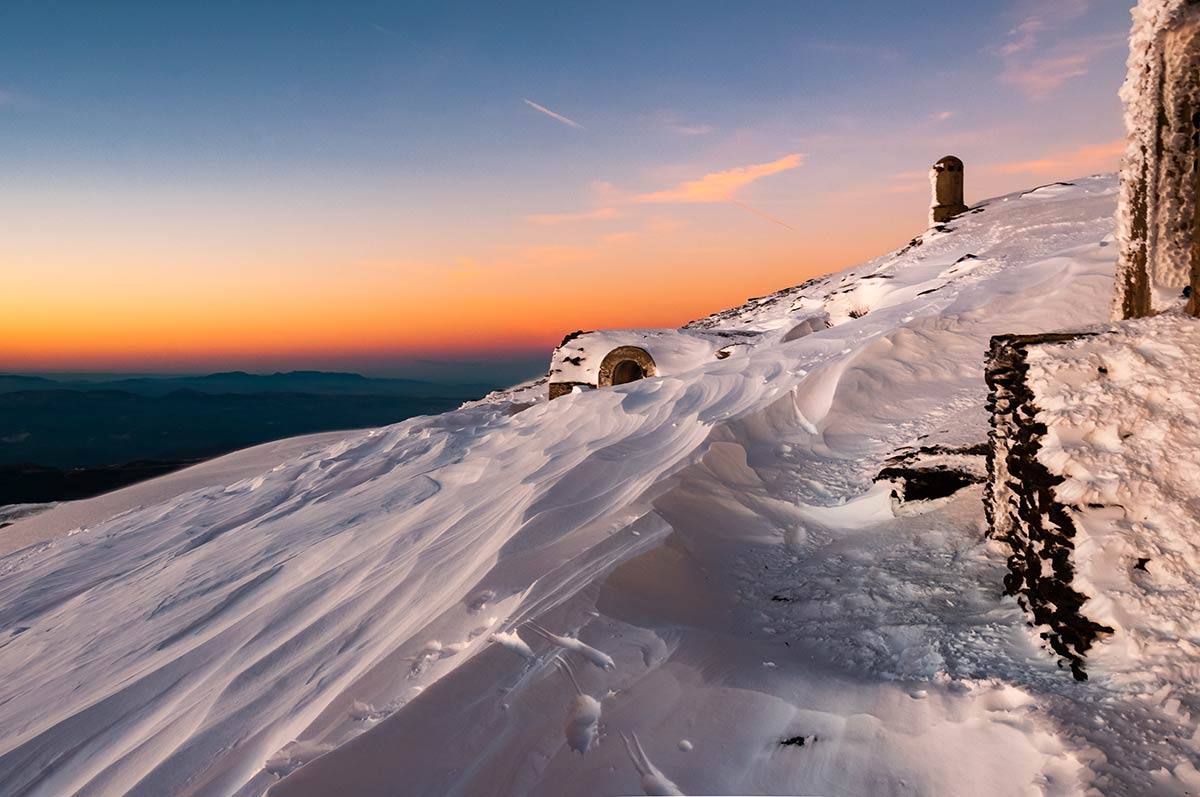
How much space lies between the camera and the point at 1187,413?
2588 mm

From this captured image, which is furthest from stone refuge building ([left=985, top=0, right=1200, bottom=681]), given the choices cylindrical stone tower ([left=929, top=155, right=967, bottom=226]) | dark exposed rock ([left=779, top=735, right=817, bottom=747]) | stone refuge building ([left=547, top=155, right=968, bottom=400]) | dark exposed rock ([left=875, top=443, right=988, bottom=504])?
cylindrical stone tower ([left=929, top=155, right=967, bottom=226])

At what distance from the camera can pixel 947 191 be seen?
19.4 metres

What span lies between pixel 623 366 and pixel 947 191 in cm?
1359

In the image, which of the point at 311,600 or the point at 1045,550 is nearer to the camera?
the point at 1045,550

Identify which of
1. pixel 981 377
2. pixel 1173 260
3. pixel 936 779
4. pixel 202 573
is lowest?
pixel 202 573

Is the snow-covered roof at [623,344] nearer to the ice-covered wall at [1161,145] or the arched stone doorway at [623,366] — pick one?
the arched stone doorway at [623,366]

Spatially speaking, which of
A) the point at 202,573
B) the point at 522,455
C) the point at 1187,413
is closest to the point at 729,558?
the point at 1187,413

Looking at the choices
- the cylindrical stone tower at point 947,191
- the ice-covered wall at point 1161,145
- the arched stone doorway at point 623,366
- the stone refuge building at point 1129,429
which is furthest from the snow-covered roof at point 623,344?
the cylindrical stone tower at point 947,191

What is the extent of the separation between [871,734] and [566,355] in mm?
10660

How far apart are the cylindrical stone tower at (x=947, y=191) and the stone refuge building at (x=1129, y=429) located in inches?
704

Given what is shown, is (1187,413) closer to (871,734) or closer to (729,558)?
(871,734)

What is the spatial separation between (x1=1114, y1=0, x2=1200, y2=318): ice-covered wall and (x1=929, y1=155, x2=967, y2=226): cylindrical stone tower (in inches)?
703

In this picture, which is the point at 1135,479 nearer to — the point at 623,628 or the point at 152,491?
the point at 623,628

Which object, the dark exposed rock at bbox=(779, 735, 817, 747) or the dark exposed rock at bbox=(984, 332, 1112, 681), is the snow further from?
the dark exposed rock at bbox=(779, 735, 817, 747)
